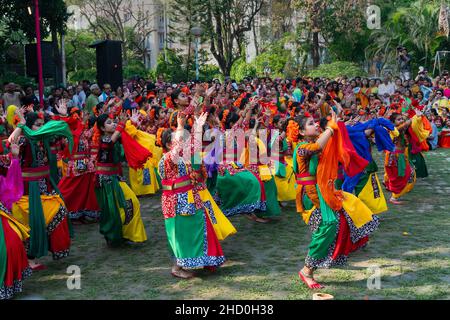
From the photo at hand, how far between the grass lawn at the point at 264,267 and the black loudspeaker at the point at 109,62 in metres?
10.0

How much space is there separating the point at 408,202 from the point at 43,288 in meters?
5.55

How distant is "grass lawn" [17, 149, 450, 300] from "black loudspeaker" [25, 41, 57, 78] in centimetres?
512

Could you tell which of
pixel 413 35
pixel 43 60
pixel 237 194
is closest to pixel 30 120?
pixel 237 194

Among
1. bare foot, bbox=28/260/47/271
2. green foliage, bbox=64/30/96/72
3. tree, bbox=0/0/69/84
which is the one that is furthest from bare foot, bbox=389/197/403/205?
green foliage, bbox=64/30/96/72

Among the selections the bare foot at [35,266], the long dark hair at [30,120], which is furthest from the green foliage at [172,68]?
the bare foot at [35,266]

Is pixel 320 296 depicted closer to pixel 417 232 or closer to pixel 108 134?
pixel 417 232

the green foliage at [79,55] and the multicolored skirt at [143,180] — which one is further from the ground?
the green foliage at [79,55]

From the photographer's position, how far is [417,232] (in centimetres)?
696

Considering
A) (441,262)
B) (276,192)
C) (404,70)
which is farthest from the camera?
(404,70)

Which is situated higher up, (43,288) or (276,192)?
(276,192)

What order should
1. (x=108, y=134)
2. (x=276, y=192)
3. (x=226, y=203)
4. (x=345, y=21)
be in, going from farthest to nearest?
(x=345, y=21) → (x=276, y=192) → (x=226, y=203) → (x=108, y=134)

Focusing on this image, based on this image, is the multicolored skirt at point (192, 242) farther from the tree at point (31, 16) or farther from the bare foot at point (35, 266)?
the tree at point (31, 16)

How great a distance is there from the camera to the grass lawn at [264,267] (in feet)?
16.9
